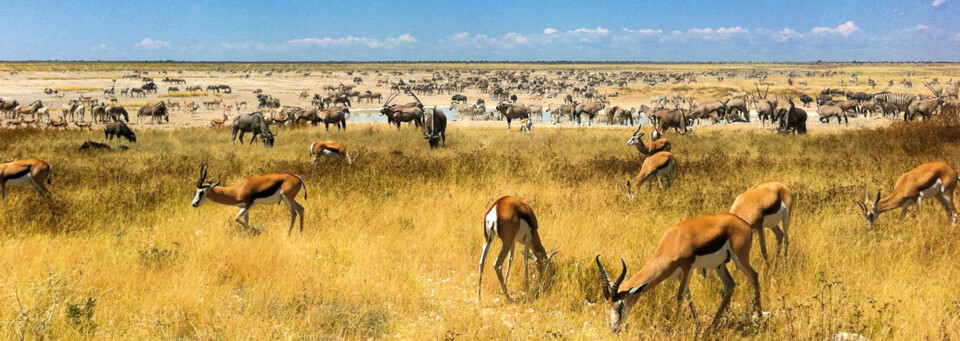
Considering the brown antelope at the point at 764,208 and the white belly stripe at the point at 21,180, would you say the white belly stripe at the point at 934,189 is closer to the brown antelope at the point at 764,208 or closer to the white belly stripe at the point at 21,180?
the brown antelope at the point at 764,208

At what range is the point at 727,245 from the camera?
187 inches

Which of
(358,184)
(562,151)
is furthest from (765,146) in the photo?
(358,184)

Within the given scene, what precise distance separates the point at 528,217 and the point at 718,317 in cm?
209

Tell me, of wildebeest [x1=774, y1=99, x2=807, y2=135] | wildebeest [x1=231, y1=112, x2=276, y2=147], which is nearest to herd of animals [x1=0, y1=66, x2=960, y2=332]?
wildebeest [x1=231, y1=112, x2=276, y2=147]

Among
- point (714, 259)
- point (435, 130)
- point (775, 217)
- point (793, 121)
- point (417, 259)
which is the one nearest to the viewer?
point (714, 259)

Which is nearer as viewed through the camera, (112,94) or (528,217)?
(528,217)

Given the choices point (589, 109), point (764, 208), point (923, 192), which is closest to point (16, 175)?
point (764, 208)

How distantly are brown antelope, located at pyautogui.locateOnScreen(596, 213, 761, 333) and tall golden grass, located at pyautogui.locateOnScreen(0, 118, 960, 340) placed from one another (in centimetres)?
52

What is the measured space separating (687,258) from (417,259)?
3556 millimetres

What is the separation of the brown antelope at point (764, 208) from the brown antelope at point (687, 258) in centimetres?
133

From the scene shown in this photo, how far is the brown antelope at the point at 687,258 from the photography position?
4309mm

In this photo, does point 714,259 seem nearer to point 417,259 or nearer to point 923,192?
point 417,259

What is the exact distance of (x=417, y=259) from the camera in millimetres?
6984

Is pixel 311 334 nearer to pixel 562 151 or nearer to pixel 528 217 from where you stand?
pixel 528 217
